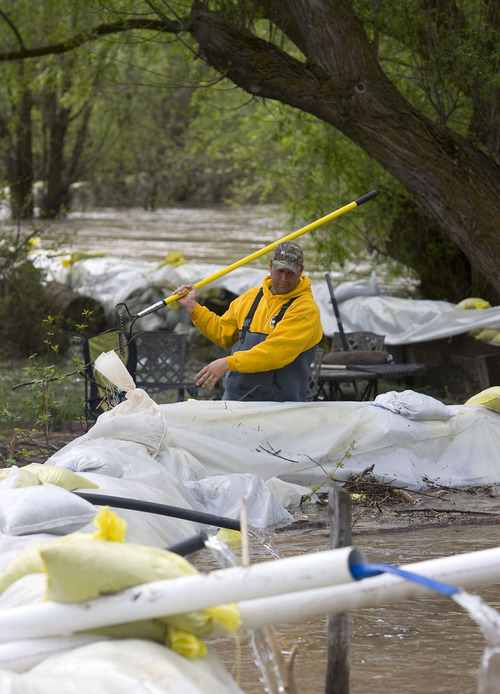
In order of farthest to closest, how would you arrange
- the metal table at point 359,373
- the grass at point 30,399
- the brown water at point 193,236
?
the brown water at point 193,236 → the metal table at point 359,373 → the grass at point 30,399

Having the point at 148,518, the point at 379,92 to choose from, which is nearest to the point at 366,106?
the point at 379,92

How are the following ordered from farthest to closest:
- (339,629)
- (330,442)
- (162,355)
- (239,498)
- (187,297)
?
(162,355)
(187,297)
(330,442)
(239,498)
(339,629)

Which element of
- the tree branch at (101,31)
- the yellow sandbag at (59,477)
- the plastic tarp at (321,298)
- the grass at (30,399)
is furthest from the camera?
the plastic tarp at (321,298)

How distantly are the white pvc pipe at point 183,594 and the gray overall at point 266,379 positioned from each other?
13.4 ft

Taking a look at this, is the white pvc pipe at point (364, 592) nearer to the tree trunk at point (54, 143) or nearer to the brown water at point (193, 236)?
the brown water at point (193, 236)

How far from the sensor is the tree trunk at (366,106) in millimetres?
7359

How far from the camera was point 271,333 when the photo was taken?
20.9ft

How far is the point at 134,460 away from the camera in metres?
5.36

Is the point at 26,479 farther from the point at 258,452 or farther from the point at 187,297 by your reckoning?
the point at 187,297

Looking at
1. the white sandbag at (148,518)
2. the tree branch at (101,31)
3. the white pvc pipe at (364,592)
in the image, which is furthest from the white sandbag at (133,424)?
the tree branch at (101,31)

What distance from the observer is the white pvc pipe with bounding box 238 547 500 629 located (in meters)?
2.45

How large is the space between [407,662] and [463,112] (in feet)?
23.6

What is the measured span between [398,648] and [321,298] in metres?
7.39

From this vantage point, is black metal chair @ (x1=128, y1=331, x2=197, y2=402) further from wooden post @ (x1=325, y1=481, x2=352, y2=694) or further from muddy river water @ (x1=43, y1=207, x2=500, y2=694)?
wooden post @ (x1=325, y1=481, x2=352, y2=694)
